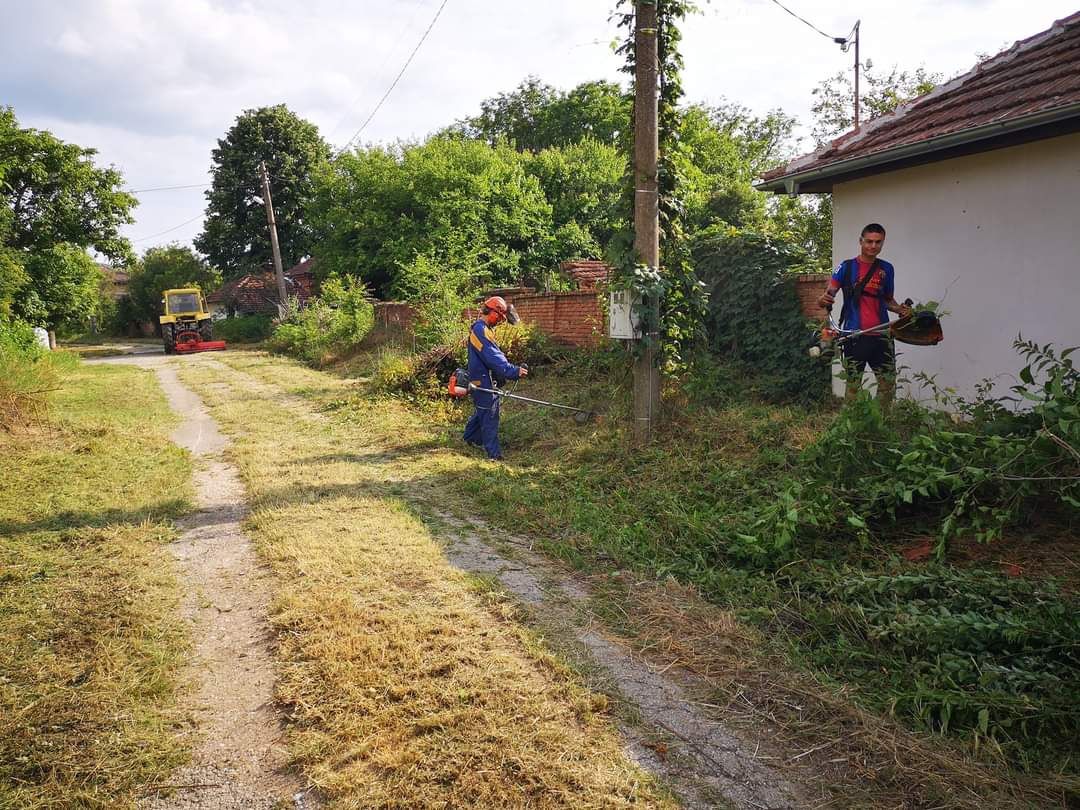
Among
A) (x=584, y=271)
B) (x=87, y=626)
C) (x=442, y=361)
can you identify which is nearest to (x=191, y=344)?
(x=584, y=271)

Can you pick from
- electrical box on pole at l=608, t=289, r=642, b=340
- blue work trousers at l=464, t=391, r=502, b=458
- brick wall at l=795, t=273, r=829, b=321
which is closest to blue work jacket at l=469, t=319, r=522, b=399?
blue work trousers at l=464, t=391, r=502, b=458

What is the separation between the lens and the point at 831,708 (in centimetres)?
300

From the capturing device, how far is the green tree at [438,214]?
24.3m

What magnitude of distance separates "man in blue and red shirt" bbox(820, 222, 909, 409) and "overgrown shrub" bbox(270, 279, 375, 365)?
15786 millimetres

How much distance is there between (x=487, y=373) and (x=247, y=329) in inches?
1232

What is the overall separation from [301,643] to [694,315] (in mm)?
5349

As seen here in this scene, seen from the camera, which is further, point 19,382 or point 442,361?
Result: point 442,361

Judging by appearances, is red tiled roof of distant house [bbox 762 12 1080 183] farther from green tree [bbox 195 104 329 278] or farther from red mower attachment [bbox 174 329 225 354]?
green tree [bbox 195 104 329 278]

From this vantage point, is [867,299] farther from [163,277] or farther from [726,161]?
[163,277]

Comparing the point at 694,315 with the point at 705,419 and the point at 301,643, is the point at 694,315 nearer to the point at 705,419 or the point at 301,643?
the point at 705,419

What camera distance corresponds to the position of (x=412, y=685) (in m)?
3.22

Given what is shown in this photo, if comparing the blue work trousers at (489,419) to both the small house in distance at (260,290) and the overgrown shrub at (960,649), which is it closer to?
the overgrown shrub at (960,649)

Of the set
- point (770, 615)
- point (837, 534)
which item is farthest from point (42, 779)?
point (837, 534)

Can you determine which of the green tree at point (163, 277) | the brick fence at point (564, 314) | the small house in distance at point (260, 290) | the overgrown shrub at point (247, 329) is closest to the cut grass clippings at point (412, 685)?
the brick fence at point (564, 314)
